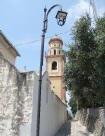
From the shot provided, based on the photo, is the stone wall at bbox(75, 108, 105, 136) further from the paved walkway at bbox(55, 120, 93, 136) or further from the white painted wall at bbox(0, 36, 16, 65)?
the white painted wall at bbox(0, 36, 16, 65)

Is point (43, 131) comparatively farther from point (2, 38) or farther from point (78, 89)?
point (2, 38)

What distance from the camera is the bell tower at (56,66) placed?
3778 cm

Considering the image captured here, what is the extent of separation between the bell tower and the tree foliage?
21.4 metres

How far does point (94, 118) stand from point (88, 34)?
→ 20.2 ft

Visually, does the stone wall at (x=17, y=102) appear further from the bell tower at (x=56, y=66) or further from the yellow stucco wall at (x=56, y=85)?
the yellow stucco wall at (x=56, y=85)

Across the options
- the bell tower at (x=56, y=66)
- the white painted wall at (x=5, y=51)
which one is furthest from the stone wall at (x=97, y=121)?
the bell tower at (x=56, y=66)

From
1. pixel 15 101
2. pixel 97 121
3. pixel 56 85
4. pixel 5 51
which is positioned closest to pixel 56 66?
pixel 56 85

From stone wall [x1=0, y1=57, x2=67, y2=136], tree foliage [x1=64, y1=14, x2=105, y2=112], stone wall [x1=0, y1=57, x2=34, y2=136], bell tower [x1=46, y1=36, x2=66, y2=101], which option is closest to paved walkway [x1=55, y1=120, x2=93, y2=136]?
tree foliage [x1=64, y1=14, x2=105, y2=112]

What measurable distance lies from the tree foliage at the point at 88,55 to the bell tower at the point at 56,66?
2140cm

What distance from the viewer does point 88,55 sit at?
12.8 meters

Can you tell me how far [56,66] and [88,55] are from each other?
2771 cm

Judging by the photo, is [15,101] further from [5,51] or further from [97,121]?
[5,51]

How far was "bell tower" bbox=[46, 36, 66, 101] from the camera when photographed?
1487 inches

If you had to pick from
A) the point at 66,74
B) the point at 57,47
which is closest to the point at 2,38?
the point at 66,74
